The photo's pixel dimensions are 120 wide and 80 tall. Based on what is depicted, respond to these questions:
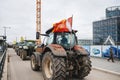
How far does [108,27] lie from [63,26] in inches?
1898

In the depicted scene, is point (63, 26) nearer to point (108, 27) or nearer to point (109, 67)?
point (109, 67)

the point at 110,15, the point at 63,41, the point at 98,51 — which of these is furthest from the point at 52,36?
the point at 110,15

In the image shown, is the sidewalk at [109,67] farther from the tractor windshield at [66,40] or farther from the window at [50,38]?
the window at [50,38]

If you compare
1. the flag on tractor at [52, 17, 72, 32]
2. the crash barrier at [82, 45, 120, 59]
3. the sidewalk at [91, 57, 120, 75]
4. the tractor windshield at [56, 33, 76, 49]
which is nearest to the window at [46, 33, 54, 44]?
the tractor windshield at [56, 33, 76, 49]

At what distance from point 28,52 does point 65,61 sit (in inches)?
405

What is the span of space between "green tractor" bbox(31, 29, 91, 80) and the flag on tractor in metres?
0.40

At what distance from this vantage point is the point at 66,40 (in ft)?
27.3

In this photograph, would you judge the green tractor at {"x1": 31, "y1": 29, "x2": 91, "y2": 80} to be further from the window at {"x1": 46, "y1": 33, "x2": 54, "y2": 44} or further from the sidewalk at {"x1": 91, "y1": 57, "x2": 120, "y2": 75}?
the sidewalk at {"x1": 91, "y1": 57, "x2": 120, "y2": 75}

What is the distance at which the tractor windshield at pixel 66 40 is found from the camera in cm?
822

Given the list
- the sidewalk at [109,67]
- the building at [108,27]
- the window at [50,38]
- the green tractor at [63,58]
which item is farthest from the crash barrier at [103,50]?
the building at [108,27]

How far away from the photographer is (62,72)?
6699mm

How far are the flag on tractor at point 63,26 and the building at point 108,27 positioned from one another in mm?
42947

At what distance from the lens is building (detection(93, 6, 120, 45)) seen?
50.4 m

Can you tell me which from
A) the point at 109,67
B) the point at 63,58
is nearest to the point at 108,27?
the point at 109,67
